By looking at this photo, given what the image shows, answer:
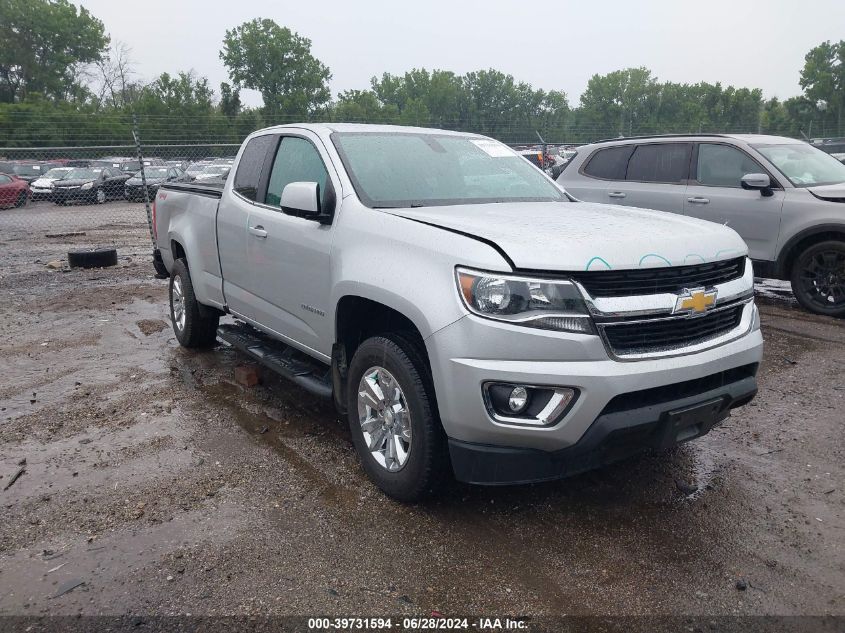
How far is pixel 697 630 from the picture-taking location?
8.29 ft

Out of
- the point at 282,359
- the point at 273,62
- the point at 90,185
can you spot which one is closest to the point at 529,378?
the point at 282,359

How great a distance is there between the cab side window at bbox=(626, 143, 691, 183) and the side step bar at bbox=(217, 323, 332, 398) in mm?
5334

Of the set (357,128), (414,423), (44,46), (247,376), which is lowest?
(247,376)

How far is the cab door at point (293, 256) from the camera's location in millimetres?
3885

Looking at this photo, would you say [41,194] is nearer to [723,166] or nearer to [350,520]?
[723,166]

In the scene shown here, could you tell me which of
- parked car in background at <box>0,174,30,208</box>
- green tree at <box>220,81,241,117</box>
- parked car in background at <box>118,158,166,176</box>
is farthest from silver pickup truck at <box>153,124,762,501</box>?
green tree at <box>220,81,241,117</box>

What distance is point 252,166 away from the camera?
5.00m

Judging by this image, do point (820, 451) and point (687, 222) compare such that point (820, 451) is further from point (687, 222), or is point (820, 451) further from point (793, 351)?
point (793, 351)

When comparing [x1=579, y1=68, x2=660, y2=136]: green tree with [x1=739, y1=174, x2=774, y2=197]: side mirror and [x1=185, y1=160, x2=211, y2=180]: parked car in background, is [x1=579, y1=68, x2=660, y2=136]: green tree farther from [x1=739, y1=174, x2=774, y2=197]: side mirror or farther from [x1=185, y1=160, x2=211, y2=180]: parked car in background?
[x1=739, y1=174, x2=774, y2=197]: side mirror

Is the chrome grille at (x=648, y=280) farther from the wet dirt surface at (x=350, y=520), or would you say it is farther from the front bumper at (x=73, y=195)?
the front bumper at (x=73, y=195)

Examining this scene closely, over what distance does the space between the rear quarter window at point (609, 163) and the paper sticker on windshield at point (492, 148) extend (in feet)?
13.9

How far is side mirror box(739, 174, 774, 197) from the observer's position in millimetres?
7160

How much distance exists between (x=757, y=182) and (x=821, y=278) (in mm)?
1200

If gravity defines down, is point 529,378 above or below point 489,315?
below
